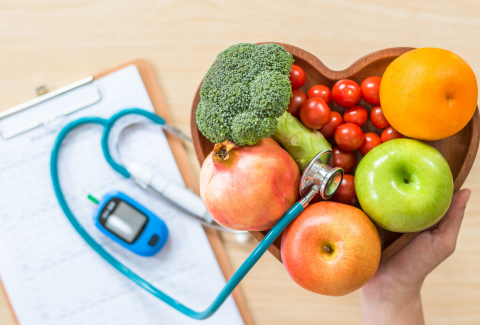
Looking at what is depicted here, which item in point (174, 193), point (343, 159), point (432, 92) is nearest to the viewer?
point (432, 92)

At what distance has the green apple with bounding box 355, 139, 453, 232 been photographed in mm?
493

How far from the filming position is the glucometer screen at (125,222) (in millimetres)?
722

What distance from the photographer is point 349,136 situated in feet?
1.82

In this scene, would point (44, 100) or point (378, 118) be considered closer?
point (378, 118)

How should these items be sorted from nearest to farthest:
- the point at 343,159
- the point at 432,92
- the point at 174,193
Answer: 1. the point at 432,92
2. the point at 343,159
3. the point at 174,193

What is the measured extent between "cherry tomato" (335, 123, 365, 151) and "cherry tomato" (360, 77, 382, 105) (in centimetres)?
6

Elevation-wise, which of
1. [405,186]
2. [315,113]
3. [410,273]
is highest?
[315,113]

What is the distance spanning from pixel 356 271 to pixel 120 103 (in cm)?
59

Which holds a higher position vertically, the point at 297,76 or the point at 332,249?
the point at 297,76

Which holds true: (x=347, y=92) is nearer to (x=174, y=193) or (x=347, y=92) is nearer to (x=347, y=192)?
(x=347, y=192)

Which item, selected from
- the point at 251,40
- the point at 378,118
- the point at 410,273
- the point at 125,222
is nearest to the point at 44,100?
the point at 125,222

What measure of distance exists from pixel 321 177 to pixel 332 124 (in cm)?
13

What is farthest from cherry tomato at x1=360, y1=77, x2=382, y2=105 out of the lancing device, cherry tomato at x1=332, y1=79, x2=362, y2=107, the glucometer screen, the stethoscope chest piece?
the glucometer screen

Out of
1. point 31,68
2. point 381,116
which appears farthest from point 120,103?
point 381,116
